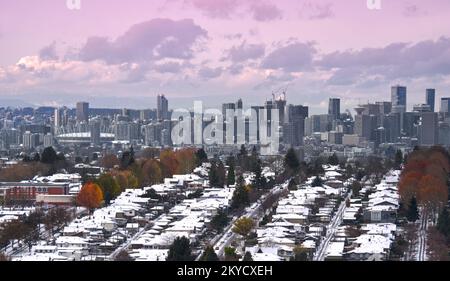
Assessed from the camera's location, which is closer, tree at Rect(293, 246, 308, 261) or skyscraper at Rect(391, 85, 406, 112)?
tree at Rect(293, 246, 308, 261)

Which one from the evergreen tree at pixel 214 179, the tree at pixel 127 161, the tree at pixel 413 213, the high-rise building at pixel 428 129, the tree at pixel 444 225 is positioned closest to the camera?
the tree at pixel 444 225

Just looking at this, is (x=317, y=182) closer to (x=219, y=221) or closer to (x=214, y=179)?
(x=214, y=179)

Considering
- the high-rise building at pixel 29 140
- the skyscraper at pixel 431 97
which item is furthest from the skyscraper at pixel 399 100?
the high-rise building at pixel 29 140

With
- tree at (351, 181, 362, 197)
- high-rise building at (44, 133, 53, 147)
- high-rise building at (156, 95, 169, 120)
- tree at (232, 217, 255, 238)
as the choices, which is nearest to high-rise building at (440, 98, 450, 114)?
high-rise building at (156, 95, 169, 120)

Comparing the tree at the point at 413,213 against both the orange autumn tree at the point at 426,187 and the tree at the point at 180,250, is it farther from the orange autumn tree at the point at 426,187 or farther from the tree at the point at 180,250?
the tree at the point at 180,250

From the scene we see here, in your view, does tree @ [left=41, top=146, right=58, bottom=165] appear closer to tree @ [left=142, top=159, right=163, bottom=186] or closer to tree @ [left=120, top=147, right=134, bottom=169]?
tree @ [left=120, top=147, right=134, bottom=169]
